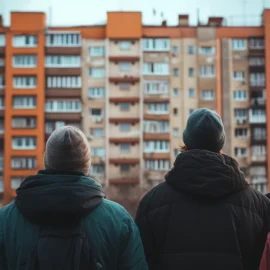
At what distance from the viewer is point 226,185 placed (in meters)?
3.01

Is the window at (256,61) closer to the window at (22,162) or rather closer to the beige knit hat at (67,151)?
the window at (22,162)

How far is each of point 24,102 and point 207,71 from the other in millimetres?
16742

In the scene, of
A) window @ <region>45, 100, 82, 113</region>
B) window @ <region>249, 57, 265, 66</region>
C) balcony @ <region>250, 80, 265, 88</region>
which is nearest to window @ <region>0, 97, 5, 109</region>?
window @ <region>45, 100, 82, 113</region>

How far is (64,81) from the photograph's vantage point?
43562 mm

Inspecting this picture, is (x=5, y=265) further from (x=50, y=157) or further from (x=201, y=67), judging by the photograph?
(x=201, y=67)

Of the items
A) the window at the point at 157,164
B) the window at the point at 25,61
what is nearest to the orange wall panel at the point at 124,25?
the window at the point at 25,61

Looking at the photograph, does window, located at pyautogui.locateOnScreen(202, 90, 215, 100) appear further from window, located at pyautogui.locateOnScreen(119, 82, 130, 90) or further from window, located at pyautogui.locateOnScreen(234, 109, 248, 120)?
window, located at pyautogui.locateOnScreen(119, 82, 130, 90)

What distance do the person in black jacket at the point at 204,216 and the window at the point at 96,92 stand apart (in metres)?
41.1

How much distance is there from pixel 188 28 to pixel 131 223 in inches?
1694

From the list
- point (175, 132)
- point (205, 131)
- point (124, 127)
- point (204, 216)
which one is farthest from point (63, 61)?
point (204, 216)

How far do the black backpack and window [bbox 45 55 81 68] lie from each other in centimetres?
4177

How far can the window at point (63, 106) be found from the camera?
143 feet

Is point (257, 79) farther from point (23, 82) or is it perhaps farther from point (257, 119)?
point (23, 82)

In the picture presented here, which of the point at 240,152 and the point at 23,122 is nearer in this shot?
the point at 23,122
